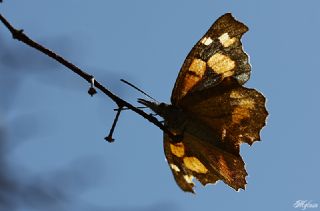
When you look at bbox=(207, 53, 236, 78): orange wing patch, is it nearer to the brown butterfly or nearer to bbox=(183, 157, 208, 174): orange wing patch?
the brown butterfly

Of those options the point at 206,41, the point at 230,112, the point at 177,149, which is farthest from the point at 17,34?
the point at 206,41

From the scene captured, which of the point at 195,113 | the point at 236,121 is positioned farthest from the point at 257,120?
the point at 195,113

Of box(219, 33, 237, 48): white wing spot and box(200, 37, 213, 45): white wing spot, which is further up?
box(200, 37, 213, 45): white wing spot

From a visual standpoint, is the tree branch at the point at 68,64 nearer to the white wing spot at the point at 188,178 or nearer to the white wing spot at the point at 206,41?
the white wing spot at the point at 188,178

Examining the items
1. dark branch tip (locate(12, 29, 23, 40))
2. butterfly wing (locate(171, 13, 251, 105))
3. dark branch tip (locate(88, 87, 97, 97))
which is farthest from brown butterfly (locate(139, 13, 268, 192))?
dark branch tip (locate(12, 29, 23, 40))

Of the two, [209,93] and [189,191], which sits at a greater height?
[209,93]

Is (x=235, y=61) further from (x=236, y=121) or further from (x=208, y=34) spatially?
(x=236, y=121)

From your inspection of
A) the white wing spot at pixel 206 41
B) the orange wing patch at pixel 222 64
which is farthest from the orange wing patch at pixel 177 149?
the white wing spot at pixel 206 41
